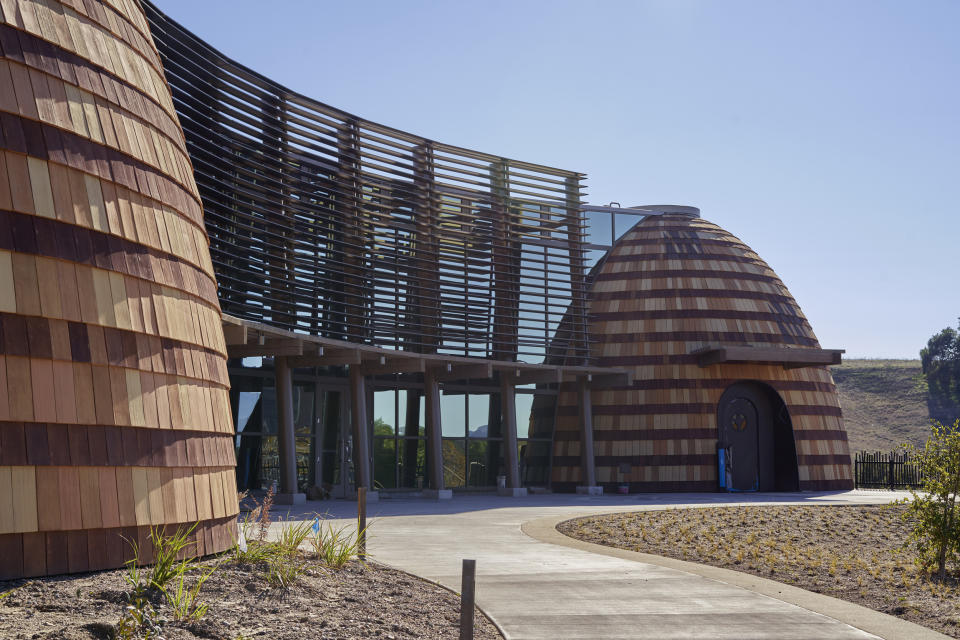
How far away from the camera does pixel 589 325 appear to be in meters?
34.6

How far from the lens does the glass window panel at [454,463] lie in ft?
101

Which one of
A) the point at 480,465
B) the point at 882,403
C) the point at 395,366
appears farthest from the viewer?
the point at 882,403

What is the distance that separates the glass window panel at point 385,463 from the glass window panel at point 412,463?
26cm

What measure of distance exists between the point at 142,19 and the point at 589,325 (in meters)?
24.1

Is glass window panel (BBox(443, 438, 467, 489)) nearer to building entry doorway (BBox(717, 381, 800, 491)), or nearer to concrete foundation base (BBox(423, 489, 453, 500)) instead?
concrete foundation base (BBox(423, 489, 453, 500))

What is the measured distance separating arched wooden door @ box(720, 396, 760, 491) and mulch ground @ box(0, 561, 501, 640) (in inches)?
981

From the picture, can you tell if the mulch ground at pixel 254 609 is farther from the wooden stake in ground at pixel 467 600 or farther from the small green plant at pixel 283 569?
the wooden stake in ground at pixel 467 600

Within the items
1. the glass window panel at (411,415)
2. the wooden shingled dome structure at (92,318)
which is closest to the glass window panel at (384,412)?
the glass window panel at (411,415)

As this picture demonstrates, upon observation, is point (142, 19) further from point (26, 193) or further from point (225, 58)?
point (225, 58)

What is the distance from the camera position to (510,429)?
3003 centimetres

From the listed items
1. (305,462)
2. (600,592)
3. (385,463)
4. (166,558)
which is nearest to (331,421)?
(305,462)

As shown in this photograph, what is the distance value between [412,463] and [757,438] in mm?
12566

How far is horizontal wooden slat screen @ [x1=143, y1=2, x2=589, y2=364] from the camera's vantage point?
2127 centimetres

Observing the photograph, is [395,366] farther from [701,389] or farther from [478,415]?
[701,389]
